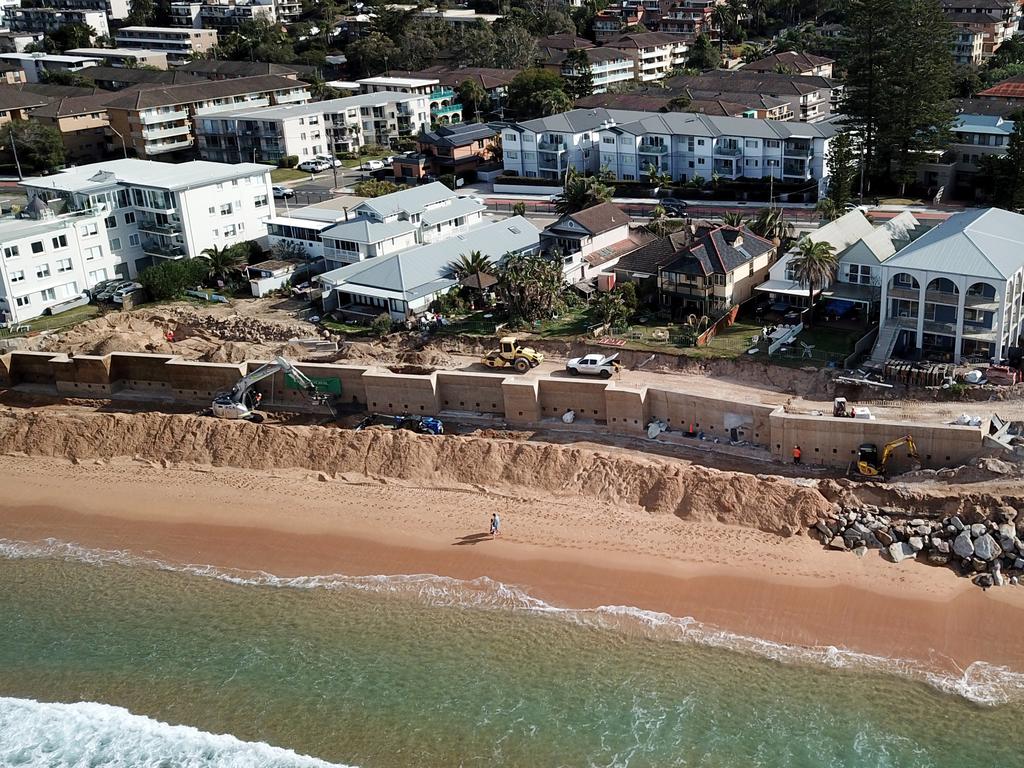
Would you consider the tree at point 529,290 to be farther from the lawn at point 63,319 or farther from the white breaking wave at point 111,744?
the white breaking wave at point 111,744

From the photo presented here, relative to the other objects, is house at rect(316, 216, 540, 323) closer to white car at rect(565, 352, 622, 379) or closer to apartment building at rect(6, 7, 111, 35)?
white car at rect(565, 352, 622, 379)

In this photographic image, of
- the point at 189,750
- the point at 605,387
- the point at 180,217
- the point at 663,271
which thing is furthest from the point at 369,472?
the point at 180,217

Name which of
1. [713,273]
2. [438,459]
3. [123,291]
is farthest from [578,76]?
[438,459]

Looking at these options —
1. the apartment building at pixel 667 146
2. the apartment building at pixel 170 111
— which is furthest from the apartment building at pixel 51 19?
the apartment building at pixel 667 146

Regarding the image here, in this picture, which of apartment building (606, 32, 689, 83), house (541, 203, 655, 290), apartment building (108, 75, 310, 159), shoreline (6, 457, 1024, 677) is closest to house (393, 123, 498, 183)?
apartment building (108, 75, 310, 159)

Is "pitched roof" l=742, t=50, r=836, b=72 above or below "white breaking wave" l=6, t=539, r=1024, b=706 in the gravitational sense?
above

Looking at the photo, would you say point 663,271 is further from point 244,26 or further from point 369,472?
point 244,26
